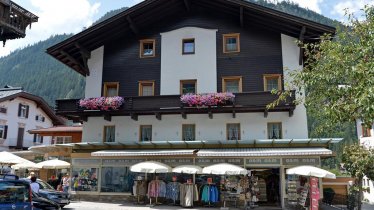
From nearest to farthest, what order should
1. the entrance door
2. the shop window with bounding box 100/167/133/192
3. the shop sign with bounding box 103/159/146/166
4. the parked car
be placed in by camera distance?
Answer: the parked car → the shop sign with bounding box 103/159/146/166 → the shop window with bounding box 100/167/133/192 → the entrance door

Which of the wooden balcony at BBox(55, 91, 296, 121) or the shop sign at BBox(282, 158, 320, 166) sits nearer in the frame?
the shop sign at BBox(282, 158, 320, 166)

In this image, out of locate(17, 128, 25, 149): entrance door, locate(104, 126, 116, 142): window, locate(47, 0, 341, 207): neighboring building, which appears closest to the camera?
locate(47, 0, 341, 207): neighboring building

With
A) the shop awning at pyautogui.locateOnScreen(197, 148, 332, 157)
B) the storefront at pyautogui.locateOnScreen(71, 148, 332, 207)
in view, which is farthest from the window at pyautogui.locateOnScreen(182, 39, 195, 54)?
the shop awning at pyautogui.locateOnScreen(197, 148, 332, 157)

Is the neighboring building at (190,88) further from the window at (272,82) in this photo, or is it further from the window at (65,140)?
the window at (65,140)

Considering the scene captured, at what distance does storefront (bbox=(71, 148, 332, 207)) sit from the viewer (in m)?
21.2

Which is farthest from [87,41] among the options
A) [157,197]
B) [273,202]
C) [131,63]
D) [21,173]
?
[21,173]

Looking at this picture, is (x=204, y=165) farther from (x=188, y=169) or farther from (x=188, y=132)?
(x=188, y=132)

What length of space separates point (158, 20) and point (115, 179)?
11.4m

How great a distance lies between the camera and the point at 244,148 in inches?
886

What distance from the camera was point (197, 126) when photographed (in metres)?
24.0

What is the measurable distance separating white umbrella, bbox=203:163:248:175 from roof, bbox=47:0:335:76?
9286 millimetres

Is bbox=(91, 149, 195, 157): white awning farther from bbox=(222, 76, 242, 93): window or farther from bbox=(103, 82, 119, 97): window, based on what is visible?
bbox=(222, 76, 242, 93): window

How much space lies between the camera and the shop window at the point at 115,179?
23.5 meters

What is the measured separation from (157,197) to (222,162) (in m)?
4.48
